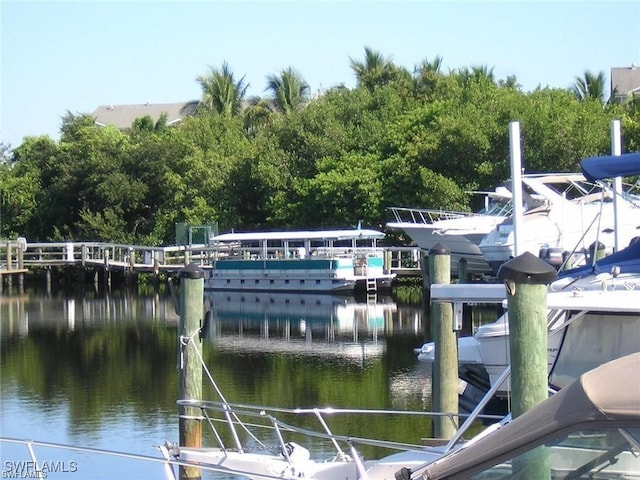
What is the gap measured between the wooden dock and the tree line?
265 centimetres

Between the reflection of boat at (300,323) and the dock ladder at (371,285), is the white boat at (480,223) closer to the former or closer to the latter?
the reflection of boat at (300,323)

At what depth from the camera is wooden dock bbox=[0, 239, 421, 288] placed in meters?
48.6

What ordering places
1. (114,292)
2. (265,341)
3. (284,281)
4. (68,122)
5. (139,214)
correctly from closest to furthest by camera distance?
(265,341), (284,281), (114,292), (139,214), (68,122)

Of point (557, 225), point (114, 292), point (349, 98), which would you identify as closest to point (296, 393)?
point (557, 225)

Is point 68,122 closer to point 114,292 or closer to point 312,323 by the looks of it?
point 114,292

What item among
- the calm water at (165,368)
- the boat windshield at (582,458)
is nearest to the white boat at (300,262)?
the calm water at (165,368)

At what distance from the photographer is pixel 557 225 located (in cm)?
3228

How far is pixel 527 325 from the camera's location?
8305mm

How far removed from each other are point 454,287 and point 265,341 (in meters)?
16.6

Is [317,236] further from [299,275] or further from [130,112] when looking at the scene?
[130,112]

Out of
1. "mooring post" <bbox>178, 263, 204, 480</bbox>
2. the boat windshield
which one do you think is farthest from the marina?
the boat windshield

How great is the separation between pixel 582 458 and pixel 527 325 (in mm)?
2586

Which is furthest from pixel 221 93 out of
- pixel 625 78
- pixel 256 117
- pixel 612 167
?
pixel 612 167

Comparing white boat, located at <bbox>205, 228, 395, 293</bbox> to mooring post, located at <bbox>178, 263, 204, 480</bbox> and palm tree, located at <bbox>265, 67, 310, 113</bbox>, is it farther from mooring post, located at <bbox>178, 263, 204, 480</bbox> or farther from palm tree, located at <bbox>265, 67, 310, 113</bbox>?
mooring post, located at <bbox>178, 263, 204, 480</bbox>
